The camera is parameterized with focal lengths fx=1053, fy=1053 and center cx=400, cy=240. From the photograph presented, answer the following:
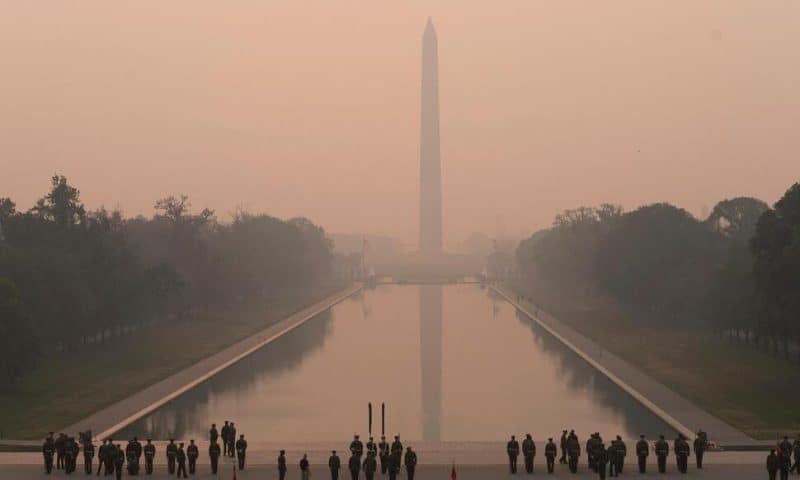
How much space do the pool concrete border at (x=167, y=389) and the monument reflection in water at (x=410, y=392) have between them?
0.57 meters

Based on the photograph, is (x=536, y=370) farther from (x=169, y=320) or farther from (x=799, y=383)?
(x=169, y=320)

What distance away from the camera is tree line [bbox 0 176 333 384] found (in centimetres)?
4746

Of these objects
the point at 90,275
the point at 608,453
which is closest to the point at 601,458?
the point at 608,453

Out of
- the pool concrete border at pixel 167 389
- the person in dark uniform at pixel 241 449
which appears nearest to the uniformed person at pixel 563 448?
the person in dark uniform at pixel 241 449

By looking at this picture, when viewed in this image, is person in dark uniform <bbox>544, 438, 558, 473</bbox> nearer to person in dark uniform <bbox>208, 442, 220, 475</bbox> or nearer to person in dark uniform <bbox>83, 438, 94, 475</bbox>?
person in dark uniform <bbox>208, 442, 220, 475</bbox>

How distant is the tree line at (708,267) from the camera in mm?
46656

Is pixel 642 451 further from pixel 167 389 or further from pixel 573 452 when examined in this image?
pixel 167 389

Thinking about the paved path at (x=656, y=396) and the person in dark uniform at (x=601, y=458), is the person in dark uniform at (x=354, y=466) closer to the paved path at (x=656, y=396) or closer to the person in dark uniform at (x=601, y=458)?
the person in dark uniform at (x=601, y=458)

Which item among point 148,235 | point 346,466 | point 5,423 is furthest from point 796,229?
point 148,235

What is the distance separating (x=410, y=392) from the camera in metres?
44.4

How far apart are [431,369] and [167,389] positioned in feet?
45.2

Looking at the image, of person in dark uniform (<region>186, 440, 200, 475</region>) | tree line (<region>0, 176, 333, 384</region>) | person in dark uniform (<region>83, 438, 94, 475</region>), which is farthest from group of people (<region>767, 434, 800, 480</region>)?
tree line (<region>0, 176, 333, 384</region>)

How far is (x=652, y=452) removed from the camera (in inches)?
1190

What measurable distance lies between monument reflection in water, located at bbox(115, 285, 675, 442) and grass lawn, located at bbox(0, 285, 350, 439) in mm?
2909
